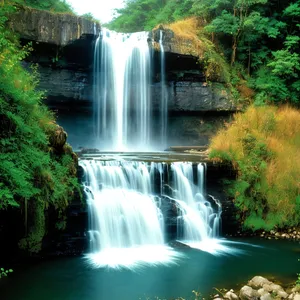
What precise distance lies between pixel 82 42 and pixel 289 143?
8650 mm

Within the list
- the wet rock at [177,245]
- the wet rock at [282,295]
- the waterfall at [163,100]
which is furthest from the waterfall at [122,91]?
the wet rock at [282,295]

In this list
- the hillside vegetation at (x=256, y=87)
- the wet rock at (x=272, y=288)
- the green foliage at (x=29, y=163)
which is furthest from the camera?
the hillside vegetation at (x=256, y=87)

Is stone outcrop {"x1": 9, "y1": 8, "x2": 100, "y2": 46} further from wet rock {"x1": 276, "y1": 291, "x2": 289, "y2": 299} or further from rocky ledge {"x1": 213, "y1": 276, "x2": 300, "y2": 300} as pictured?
wet rock {"x1": 276, "y1": 291, "x2": 289, "y2": 299}

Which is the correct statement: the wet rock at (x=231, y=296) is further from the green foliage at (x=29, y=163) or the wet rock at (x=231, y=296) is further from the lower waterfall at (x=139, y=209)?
the green foliage at (x=29, y=163)

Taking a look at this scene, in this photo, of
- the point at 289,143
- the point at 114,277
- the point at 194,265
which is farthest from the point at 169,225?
the point at 289,143

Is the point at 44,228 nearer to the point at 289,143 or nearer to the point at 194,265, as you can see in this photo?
the point at 194,265

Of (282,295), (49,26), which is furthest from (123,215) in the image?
(49,26)

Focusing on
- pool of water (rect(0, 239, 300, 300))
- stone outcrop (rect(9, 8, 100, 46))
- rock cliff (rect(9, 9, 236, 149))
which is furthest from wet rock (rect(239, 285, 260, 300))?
stone outcrop (rect(9, 8, 100, 46))

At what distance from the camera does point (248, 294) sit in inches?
225

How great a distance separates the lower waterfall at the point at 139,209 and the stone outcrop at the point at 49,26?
6356mm

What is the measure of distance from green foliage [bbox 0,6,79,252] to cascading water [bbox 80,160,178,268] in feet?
2.41

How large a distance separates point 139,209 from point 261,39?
12.3m

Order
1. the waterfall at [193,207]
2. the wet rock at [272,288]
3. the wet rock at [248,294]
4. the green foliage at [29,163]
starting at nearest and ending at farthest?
the wet rock at [248,294] → the wet rock at [272,288] → the green foliage at [29,163] → the waterfall at [193,207]

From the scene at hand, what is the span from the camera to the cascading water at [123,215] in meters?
8.00
